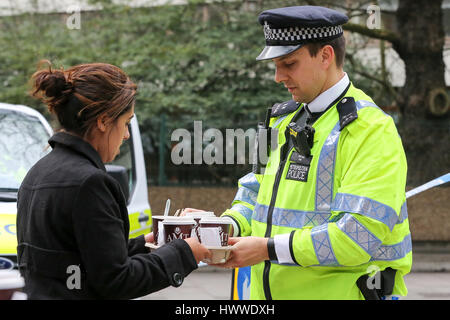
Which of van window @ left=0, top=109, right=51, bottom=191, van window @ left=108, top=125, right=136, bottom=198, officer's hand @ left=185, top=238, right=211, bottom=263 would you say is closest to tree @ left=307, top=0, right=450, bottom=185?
van window @ left=108, top=125, right=136, bottom=198

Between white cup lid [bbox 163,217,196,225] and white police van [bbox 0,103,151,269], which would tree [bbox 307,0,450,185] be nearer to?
white police van [bbox 0,103,151,269]

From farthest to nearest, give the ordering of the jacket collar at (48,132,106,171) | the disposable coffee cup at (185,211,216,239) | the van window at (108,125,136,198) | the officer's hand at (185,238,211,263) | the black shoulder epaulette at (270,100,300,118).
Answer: the van window at (108,125,136,198) → the black shoulder epaulette at (270,100,300,118) → the disposable coffee cup at (185,211,216,239) → the officer's hand at (185,238,211,263) → the jacket collar at (48,132,106,171)

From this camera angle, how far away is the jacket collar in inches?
99.5

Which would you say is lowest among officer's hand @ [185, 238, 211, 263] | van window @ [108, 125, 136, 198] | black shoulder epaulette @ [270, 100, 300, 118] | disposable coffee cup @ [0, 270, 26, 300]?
van window @ [108, 125, 136, 198]

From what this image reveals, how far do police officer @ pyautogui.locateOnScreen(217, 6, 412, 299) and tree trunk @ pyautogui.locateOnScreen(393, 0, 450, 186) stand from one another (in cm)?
967

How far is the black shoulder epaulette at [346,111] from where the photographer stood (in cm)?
284

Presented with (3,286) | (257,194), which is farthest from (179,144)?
(3,286)

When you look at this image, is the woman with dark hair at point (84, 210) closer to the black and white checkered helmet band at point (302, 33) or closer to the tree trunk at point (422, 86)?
the black and white checkered helmet band at point (302, 33)

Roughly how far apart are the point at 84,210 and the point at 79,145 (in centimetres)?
27

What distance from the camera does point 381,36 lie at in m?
12.3

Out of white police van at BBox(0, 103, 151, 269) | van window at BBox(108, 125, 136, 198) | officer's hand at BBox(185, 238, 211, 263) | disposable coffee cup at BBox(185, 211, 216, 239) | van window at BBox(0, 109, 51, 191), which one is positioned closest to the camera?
officer's hand at BBox(185, 238, 211, 263)

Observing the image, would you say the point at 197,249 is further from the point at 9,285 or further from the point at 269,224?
the point at 9,285

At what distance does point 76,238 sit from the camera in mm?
2373
